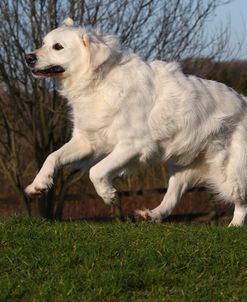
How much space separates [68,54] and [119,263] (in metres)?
3.16

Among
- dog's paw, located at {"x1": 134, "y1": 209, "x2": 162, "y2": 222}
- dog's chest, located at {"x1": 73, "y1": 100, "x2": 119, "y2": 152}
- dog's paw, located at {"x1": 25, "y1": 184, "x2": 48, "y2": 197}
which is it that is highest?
dog's chest, located at {"x1": 73, "y1": 100, "x2": 119, "y2": 152}

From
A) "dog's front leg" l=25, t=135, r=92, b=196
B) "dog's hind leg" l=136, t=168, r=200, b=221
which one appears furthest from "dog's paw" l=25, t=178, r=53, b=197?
"dog's hind leg" l=136, t=168, r=200, b=221

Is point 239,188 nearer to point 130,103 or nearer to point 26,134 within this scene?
point 130,103

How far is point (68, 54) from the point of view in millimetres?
7422

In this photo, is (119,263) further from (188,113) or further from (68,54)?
(68,54)

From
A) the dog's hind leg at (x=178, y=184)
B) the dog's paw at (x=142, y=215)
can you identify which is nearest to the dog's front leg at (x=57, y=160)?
the dog's paw at (x=142, y=215)

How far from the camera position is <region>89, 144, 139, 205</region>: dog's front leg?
7.02 m

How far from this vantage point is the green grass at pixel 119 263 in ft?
14.2

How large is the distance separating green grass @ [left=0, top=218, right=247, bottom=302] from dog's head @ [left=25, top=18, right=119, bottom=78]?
6.34 feet

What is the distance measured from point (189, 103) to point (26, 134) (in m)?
6.93

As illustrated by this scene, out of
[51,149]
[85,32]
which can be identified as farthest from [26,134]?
[85,32]

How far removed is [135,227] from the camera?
620 centimetres

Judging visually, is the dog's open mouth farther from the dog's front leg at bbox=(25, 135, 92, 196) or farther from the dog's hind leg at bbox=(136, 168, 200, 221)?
the dog's hind leg at bbox=(136, 168, 200, 221)

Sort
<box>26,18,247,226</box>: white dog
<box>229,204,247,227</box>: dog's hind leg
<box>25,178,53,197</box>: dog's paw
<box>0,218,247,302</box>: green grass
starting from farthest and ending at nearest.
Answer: <box>229,204,247,227</box>: dog's hind leg → <box>26,18,247,226</box>: white dog → <box>25,178,53,197</box>: dog's paw → <box>0,218,247,302</box>: green grass
